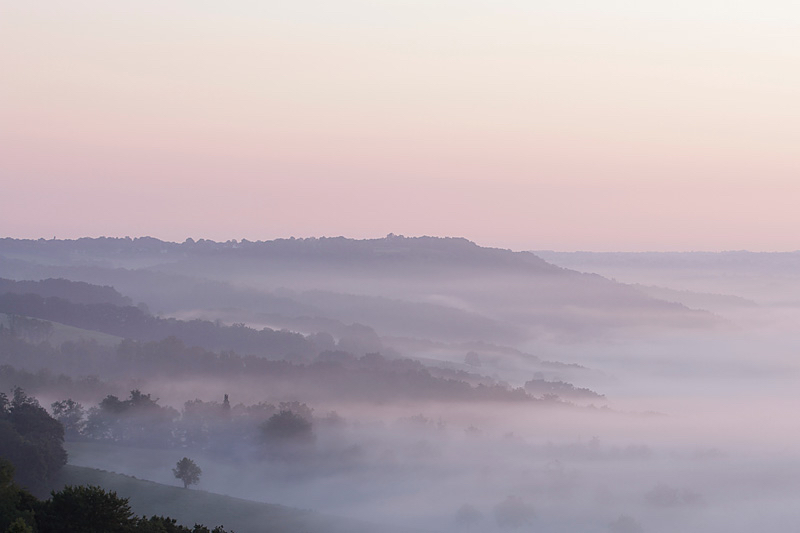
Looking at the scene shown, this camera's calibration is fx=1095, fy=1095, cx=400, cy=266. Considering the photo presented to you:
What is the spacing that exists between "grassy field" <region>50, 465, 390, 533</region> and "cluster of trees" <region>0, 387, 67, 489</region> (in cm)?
182

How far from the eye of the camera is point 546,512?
534ft

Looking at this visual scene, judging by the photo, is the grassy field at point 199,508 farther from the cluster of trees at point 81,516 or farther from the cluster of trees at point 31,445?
the cluster of trees at point 81,516

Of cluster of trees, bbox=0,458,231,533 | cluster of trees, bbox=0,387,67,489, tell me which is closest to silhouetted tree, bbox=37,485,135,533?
cluster of trees, bbox=0,458,231,533

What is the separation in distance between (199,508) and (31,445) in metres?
16.2

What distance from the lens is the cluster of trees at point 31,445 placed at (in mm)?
91625

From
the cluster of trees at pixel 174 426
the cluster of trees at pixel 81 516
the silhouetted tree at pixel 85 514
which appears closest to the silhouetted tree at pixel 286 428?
the cluster of trees at pixel 174 426

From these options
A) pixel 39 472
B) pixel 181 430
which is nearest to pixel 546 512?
pixel 181 430

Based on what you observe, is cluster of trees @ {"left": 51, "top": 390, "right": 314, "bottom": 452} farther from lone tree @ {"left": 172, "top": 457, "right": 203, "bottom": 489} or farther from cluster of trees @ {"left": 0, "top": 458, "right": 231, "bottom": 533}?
cluster of trees @ {"left": 0, "top": 458, "right": 231, "bottom": 533}

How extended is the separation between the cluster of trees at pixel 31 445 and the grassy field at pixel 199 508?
5.98 feet

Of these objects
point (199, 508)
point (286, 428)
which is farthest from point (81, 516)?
point (286, 428)

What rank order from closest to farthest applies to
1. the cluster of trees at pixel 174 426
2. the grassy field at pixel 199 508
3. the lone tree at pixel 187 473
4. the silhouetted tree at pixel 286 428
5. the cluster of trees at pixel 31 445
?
1. the cluster of trees at pixel 31 445
2. the grassy field at pixel 199 508
3. the lone tree at pixel 187 473
4. the cluster of trees at pixel 174 426
5. the silhouetted tree at pixel 286 428

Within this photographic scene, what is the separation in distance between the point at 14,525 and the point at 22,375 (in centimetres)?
17232

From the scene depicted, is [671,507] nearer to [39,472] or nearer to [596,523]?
[596,523]

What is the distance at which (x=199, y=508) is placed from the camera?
327ft
